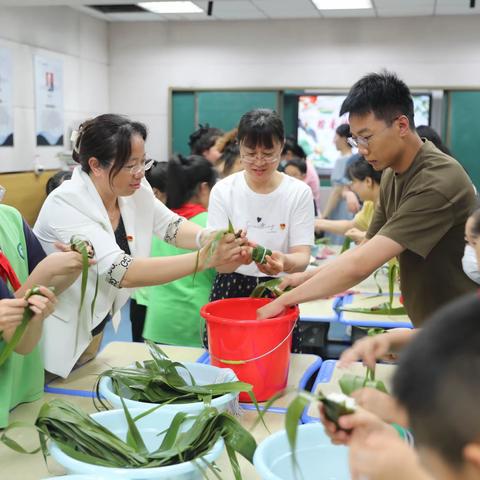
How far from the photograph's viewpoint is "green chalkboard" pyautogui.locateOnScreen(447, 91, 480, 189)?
7.29 metres

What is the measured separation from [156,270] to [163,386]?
440 mm

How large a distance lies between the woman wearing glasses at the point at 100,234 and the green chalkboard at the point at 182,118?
5.76 metres

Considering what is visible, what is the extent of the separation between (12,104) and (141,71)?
7.65ft

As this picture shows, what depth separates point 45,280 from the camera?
183 cm

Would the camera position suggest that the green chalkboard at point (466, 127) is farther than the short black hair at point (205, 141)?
Yes

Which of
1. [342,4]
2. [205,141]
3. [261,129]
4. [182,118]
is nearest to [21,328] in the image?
[261,129]

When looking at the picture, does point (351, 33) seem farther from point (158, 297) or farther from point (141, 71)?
point (158, 297)

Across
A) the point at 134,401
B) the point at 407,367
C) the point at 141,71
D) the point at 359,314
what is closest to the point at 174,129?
the point at 141,71

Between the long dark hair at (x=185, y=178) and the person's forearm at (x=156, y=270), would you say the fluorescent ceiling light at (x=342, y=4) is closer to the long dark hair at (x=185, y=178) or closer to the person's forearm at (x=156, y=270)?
the long dark hair at (x=185, y=178)

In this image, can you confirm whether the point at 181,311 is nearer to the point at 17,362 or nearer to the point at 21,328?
the point at 17,362

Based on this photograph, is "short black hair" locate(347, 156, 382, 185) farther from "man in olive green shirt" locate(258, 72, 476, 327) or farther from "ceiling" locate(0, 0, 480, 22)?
"ceiling" locate(0, 0, 480, 22)

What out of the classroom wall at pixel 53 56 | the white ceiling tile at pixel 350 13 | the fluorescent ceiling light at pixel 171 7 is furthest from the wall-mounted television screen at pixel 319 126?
the classroom wall at pixel 53 56

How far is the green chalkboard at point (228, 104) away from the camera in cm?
774

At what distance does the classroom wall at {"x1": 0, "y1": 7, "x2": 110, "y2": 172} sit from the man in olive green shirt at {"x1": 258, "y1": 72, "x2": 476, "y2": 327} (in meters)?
4.63
